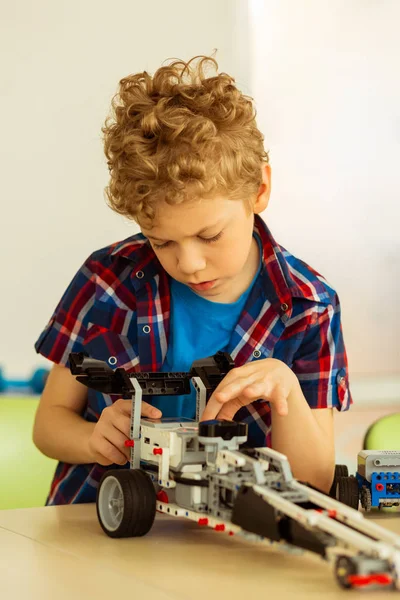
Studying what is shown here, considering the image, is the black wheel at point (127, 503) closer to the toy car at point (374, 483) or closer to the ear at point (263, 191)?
the toy car at point (374, 483)

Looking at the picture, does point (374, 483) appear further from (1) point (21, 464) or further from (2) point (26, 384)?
(2) point (26, 384)

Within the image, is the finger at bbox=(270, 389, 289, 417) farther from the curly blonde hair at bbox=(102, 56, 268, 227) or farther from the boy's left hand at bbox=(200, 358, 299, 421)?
the curly blonde hair at bbox=(102, 56, 268, 227)

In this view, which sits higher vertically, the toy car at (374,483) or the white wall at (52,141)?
the white wall at (52,141)

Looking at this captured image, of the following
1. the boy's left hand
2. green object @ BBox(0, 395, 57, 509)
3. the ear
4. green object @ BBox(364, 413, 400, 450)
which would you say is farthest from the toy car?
green object @ BBox(0, 395, 57, 509)

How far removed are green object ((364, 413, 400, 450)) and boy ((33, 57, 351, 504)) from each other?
0.34m

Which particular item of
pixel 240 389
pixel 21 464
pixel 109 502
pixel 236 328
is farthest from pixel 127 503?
pixel 21 464

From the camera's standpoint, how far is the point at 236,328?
128cm

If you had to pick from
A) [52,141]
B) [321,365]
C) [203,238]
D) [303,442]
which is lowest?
[303,442]

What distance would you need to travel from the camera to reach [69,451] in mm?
1279

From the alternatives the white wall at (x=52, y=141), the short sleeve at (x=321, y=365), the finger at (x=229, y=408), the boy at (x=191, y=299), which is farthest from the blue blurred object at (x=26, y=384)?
the finger at (x=229, y=408)

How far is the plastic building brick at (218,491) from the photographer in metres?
0.73

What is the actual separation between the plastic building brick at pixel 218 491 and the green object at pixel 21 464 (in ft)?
1.79

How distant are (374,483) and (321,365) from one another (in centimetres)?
22

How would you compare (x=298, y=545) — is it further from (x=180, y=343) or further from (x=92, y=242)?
(x=92, y=242)
